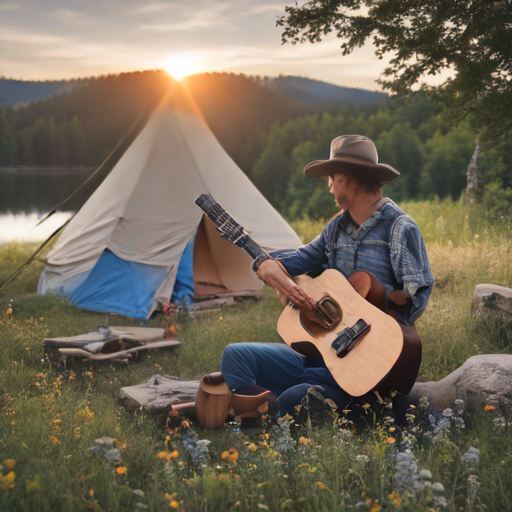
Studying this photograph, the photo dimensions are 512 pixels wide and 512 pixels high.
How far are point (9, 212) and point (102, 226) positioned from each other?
245 centimetres

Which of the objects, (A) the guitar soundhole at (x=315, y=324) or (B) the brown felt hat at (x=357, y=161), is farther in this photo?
(B) the brown felt hat at (x=357, y=161)

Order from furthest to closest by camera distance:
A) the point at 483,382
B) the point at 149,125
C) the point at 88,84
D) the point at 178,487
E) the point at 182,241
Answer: the point at 149,125, the point at 182,241, the point at 88,84, the point at 483,382, the point at 178,487

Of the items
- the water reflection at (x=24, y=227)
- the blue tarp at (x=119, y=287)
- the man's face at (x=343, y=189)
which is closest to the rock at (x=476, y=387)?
the man's face at (x=343, y=189)

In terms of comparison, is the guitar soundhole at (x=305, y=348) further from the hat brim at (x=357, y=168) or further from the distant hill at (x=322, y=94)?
the distant hill at (x=322, y=94)

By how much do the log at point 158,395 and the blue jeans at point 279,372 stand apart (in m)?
0.47

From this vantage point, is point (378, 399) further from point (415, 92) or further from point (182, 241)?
point (415, 92)

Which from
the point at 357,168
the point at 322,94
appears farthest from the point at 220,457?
the point at 322,94

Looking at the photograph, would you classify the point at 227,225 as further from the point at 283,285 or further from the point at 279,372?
the point at 279,372

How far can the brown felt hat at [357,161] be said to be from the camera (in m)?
2.71

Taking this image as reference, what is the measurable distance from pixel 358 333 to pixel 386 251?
1.50 ft

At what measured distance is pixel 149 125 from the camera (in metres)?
7.51

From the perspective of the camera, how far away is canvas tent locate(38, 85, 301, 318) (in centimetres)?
660

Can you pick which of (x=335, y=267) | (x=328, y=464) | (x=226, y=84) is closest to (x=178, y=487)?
(x=328, y=464)

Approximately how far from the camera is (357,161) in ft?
8.84
